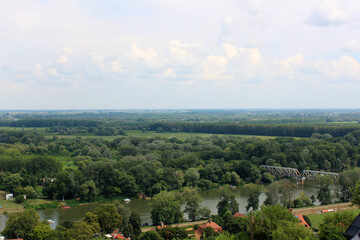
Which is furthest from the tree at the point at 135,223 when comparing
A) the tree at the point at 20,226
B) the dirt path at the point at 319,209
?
the dirt path at the point at 319,209

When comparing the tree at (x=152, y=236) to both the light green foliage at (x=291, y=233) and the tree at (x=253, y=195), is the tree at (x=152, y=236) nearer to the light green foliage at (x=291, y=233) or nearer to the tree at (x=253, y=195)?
the light green foliage at (x=291, y=233)

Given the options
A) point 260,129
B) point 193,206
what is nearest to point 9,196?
point 193,206

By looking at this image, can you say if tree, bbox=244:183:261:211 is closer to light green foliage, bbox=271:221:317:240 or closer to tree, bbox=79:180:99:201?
light green foliage, bbox=271:221:317:240

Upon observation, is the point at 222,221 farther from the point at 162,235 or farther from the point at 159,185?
the point at 159,185

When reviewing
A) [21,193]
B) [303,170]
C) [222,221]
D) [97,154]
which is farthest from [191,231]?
[97,154]

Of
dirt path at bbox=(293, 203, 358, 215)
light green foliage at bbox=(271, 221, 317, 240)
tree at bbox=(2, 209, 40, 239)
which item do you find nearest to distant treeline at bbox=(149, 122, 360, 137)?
dirt path at bbox=(293, 203, 358, 215)

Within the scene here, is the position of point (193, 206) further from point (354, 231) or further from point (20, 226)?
point (354, 231)
